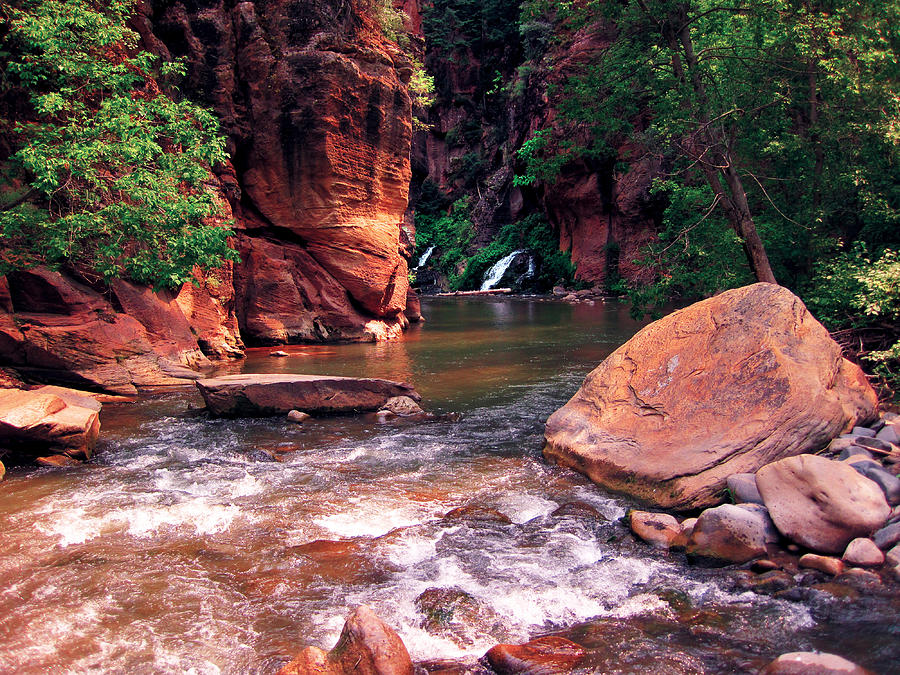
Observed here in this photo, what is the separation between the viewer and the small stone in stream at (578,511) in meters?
5.98

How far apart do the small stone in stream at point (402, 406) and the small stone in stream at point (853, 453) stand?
19.4 ft

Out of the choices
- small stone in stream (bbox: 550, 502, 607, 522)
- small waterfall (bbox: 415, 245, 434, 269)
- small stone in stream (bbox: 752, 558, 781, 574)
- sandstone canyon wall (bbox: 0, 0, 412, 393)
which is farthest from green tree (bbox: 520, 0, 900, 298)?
small waterfall (bbox: 415, 245, 434, 269)

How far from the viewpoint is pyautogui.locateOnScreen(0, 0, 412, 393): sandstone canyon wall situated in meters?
18.1

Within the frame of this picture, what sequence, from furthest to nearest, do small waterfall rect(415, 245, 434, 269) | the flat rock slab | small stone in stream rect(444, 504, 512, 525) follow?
1. small waterfall rect(415, 245, 434, 269)
2. the flat rock slab
3. small stone in stream rect(444, 504, 512, 525)

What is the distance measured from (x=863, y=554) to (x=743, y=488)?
1120 mm

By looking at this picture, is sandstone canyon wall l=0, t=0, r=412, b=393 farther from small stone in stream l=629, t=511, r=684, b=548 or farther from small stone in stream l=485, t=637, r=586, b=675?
small stone in stream l=485, t=637, r=586, b=675

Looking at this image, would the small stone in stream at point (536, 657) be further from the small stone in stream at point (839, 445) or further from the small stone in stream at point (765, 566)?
the small stone in stream at point (839, 445)

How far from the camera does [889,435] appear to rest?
6.63 m

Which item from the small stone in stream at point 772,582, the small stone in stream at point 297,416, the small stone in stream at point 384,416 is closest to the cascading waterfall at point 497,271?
the small stone in stream at point 384,416

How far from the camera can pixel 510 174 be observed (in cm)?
4725

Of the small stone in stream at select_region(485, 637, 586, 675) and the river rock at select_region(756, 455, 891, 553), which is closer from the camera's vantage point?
the small stone in stream at select_region(485, 637, 586, 675)

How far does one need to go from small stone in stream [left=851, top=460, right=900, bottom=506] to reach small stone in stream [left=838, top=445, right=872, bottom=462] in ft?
1.11

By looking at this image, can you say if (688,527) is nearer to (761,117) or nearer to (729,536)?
(729,536)

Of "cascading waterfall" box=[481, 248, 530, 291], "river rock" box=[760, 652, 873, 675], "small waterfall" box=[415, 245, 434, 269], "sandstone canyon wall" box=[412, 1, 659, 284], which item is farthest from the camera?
"small waterfall" box=[415, 245, 434, 269]
